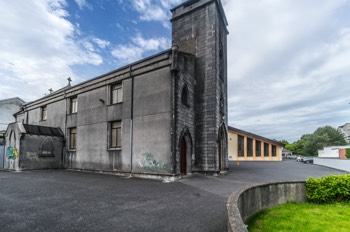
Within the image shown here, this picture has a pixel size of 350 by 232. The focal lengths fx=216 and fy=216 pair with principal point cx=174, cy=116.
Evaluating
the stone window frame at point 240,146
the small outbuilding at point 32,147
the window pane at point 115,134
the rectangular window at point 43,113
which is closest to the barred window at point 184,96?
the window pane at point 115,134

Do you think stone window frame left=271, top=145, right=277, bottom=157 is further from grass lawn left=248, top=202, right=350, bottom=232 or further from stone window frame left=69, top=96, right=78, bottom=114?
stone window frame left=69, top=96, right=78, bottom=114

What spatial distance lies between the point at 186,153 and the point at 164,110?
340cm

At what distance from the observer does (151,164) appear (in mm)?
12773

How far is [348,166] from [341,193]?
56.9ft

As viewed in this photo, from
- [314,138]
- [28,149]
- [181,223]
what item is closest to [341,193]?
[181,223]

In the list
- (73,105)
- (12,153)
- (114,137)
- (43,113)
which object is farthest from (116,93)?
(43,113)

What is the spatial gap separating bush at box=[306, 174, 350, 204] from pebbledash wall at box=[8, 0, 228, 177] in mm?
6493

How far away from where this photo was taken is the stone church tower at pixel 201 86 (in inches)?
558

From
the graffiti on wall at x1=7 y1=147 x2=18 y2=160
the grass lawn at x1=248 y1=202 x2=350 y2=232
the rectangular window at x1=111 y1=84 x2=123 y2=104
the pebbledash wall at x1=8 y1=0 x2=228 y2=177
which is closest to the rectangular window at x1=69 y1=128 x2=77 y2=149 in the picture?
the pebbledash wall at x1=8 y1=0 x2=228 y2=177

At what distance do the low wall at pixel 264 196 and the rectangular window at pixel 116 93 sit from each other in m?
11.4

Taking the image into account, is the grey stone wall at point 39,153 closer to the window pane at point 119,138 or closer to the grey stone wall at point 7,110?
the window pane at point 119,138

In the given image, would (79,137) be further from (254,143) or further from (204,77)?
(254,143)

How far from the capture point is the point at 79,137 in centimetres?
1778

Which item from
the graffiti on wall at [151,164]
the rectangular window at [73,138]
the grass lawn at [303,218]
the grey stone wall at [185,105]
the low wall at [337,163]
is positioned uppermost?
the grey stone wall at [185,105]
